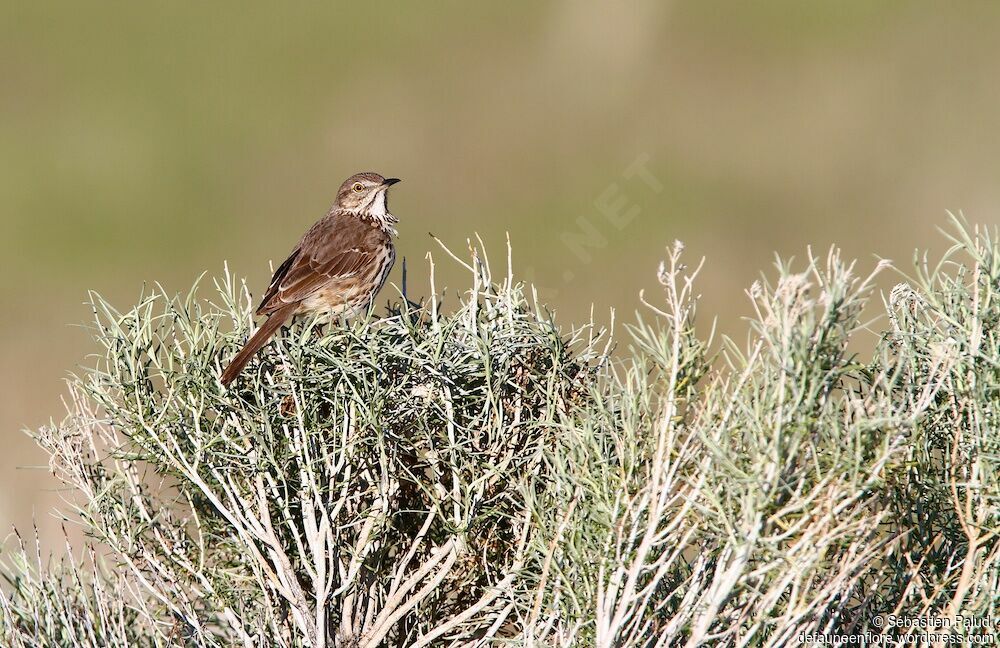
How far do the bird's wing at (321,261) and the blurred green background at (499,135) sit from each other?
21.2 feet

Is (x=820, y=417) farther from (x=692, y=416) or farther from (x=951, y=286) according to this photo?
(x=951, y=286)

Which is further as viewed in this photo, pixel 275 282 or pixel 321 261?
pixel 321 261

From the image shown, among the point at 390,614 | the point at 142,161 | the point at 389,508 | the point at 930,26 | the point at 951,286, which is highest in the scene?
the point at 930,26

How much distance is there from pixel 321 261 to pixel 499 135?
41.8 ft

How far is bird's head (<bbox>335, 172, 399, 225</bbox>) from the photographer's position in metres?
6.79

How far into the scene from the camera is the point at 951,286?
3270mm

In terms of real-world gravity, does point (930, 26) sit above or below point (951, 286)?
above

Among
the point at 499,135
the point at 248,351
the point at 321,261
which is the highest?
the point at 499,135

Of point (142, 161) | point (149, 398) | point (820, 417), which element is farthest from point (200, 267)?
point (820, 417)

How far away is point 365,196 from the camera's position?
22.4 ft

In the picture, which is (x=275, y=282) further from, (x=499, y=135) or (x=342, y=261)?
(x=499, y=135)

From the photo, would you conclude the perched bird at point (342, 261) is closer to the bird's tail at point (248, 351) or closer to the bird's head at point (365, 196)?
the bird's head at point (365, 196)

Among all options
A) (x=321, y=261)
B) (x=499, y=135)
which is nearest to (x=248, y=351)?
(x=321, y=261)

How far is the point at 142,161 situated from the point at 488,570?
16186 millimetres
